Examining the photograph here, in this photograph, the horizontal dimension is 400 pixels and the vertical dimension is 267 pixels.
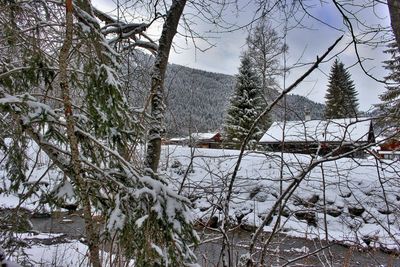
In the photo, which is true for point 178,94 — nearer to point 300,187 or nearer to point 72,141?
point 300,187

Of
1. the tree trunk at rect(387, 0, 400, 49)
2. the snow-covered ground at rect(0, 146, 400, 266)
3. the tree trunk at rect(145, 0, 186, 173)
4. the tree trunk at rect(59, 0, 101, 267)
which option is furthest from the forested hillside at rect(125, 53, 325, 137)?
the tree trunk at rect(59, 0, 101, 267)

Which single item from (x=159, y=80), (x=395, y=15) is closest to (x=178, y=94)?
(x=159, y=80)

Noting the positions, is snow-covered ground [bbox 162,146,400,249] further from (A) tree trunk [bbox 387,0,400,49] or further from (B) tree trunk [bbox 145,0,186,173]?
(A) tree trunk [bbox 387,0,400,49]

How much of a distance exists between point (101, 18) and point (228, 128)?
17.6 metres

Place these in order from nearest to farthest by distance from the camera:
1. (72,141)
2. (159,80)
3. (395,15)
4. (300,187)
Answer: (72,141)
(395,15)
(159,80)
(300,187)

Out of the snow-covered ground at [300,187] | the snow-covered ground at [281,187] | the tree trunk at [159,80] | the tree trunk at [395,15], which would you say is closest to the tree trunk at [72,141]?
the snow-covered ground at [281,187]

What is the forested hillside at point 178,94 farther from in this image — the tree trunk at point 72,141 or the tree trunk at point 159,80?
the tree trunk at point 72,141

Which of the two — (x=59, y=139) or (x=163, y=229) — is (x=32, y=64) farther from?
(x=163, y=229)

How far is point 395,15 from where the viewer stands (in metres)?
2.74

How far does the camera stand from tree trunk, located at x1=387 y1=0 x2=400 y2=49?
2717mm

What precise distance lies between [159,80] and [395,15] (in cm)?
193

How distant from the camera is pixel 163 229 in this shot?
1654 millimetres

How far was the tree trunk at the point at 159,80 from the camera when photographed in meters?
3.14

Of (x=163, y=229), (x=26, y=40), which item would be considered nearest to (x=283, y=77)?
(x=163, y=229)
